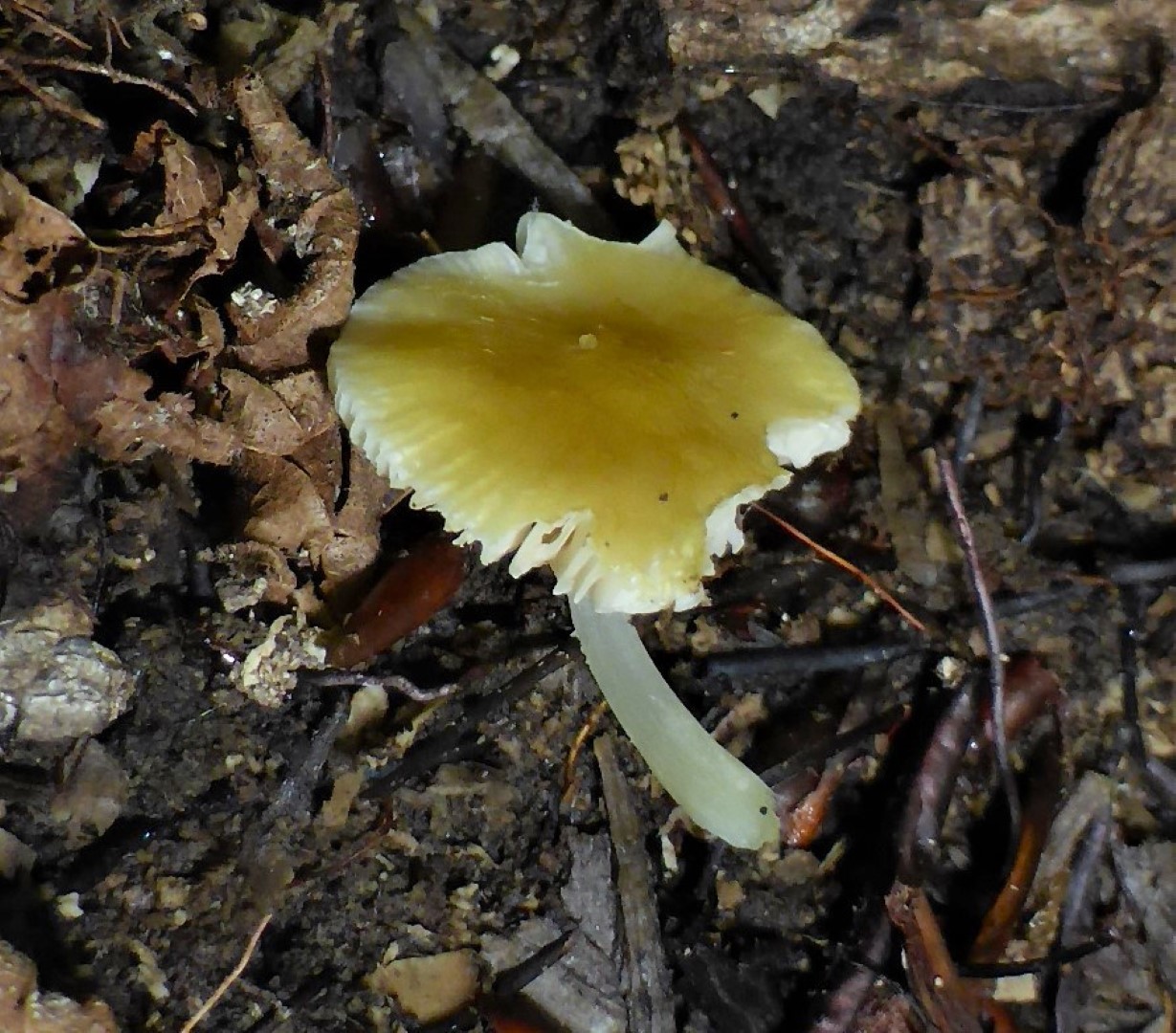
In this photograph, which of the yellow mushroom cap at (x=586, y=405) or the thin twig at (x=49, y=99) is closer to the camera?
the yellow mushroom cap at (x=586, y=405)

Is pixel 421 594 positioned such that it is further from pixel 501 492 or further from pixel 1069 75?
pixel 1069 75

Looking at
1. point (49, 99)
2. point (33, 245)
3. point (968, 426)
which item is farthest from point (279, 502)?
point (968, 426)

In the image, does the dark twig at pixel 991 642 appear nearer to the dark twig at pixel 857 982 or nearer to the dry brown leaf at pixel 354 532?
the dark twig at pixel 857 982

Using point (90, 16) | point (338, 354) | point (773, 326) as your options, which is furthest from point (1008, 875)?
point (90, 16)

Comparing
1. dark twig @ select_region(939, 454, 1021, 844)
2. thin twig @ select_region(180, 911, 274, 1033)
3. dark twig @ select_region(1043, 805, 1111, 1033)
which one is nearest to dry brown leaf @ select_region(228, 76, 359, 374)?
thin twig @ select_region(180, 911, 274, 1033)

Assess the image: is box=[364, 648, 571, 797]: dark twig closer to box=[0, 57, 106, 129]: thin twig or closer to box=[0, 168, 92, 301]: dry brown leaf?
box=[0, 168, 92, 301]: dry brown leaf

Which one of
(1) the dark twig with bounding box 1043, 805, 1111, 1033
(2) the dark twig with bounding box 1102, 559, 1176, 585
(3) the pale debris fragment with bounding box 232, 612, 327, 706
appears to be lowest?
(1) the dark twig with bounding box 1043, 805, 1111, 1033

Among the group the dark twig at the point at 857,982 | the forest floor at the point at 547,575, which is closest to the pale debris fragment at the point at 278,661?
the forest floor at the point at 547,575

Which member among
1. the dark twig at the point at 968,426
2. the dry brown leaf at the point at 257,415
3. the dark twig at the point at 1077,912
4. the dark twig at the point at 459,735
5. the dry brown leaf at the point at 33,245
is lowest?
the dark twig at the point at 1077,912
